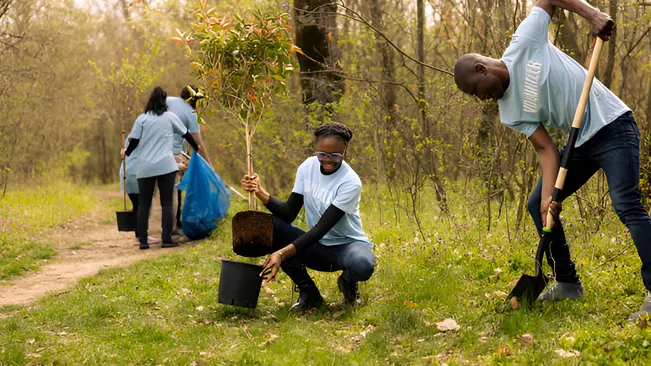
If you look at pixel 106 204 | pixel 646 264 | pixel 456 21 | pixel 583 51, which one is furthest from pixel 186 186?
pixel 106 204

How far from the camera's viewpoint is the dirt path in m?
7.11

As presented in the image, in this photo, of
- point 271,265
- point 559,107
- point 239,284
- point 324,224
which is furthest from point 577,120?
point 239,284

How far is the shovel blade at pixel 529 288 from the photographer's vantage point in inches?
176

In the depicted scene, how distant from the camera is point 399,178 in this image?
30.0ft

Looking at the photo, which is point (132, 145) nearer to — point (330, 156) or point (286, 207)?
point (286, 207)

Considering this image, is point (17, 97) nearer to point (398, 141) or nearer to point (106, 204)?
point (106, 204)

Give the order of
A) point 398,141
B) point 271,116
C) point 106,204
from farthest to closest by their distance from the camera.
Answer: point 106,204
point 271,116
point 398,141

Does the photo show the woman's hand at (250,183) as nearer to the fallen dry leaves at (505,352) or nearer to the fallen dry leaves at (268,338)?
the fallen dry leaves at (268,338)

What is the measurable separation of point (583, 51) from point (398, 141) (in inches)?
95.2

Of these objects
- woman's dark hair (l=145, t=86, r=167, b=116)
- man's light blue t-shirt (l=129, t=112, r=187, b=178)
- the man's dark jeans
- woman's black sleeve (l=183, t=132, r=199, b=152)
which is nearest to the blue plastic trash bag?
woman's black sleeve (l=183, t=132, r=199, b=152)

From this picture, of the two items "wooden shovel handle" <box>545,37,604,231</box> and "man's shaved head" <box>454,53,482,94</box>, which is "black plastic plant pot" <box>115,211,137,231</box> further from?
"wooden shovel handle" <box>545,37,604,231</box>

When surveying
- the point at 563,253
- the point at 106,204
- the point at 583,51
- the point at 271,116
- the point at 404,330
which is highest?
the point at 583,51

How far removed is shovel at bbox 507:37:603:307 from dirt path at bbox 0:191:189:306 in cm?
451

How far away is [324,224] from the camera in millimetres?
5004
